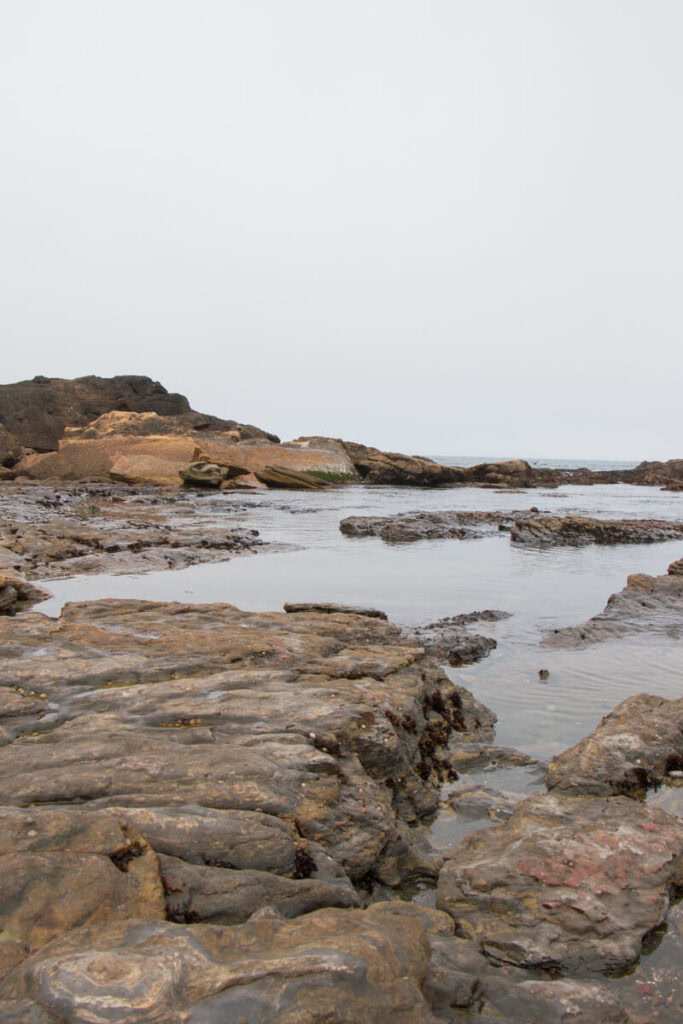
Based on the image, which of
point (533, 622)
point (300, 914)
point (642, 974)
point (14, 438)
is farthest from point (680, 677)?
point (14, 438)

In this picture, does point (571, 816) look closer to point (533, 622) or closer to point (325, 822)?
point (325, 822)

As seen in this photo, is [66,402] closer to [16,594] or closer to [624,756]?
[16,594]

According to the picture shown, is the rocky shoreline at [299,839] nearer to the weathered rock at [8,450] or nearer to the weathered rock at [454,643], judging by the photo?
the weathered rock at [454,643]

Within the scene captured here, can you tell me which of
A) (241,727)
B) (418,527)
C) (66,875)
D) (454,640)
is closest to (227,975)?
(66,875)

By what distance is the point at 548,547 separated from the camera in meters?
16.5

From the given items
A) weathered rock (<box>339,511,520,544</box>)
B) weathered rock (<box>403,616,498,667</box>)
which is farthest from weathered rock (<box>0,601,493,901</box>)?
weathered rock (<box>339,511,520,544</box>)

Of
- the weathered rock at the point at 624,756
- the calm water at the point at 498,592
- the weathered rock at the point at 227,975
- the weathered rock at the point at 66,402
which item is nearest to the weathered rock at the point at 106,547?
the calm water at the point at 498,592

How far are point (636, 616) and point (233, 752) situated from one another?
6.73m

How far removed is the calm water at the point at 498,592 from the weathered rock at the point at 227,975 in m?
2.79

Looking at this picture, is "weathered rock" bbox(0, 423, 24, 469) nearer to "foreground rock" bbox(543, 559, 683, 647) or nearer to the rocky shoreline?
"foreground rock" bbox(543, 559, 683, 647)

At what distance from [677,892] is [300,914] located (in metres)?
1.70

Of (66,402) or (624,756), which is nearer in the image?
(624,756)

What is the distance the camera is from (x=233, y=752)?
328cm

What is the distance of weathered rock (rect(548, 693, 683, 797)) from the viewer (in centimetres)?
380
